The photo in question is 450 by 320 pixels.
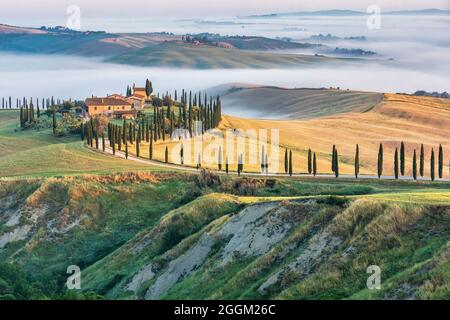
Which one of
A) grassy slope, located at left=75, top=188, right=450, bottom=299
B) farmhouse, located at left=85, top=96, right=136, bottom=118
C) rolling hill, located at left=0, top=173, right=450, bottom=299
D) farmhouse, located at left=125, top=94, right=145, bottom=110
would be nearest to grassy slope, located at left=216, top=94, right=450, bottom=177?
farmhouse, located at left=125, top=94, right=145, bottom=110

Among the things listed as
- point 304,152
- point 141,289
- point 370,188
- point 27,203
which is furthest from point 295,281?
point 304,152

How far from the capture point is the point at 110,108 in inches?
6166

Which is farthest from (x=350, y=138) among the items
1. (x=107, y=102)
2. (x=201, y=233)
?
(x=201, y=233)

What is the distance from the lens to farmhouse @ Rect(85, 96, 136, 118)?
154 metres

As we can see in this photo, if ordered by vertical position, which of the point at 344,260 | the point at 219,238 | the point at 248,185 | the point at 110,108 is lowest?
the point at 219,238

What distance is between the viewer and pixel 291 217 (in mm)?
61875

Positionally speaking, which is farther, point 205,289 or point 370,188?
point 370,188

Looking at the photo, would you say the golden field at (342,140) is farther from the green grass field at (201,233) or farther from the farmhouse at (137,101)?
the farmhouse at (137,101)

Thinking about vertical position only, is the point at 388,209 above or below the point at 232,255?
above

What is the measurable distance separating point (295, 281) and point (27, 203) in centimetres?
4383

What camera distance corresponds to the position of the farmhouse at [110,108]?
15388 centimetres

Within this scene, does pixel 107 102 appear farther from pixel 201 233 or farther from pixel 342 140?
pixel 201 233

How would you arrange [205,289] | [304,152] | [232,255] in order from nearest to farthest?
[205,289]
[232,255]
[304,152]

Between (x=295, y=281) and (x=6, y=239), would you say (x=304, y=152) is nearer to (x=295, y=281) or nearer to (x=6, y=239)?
(x=6, y=239)
